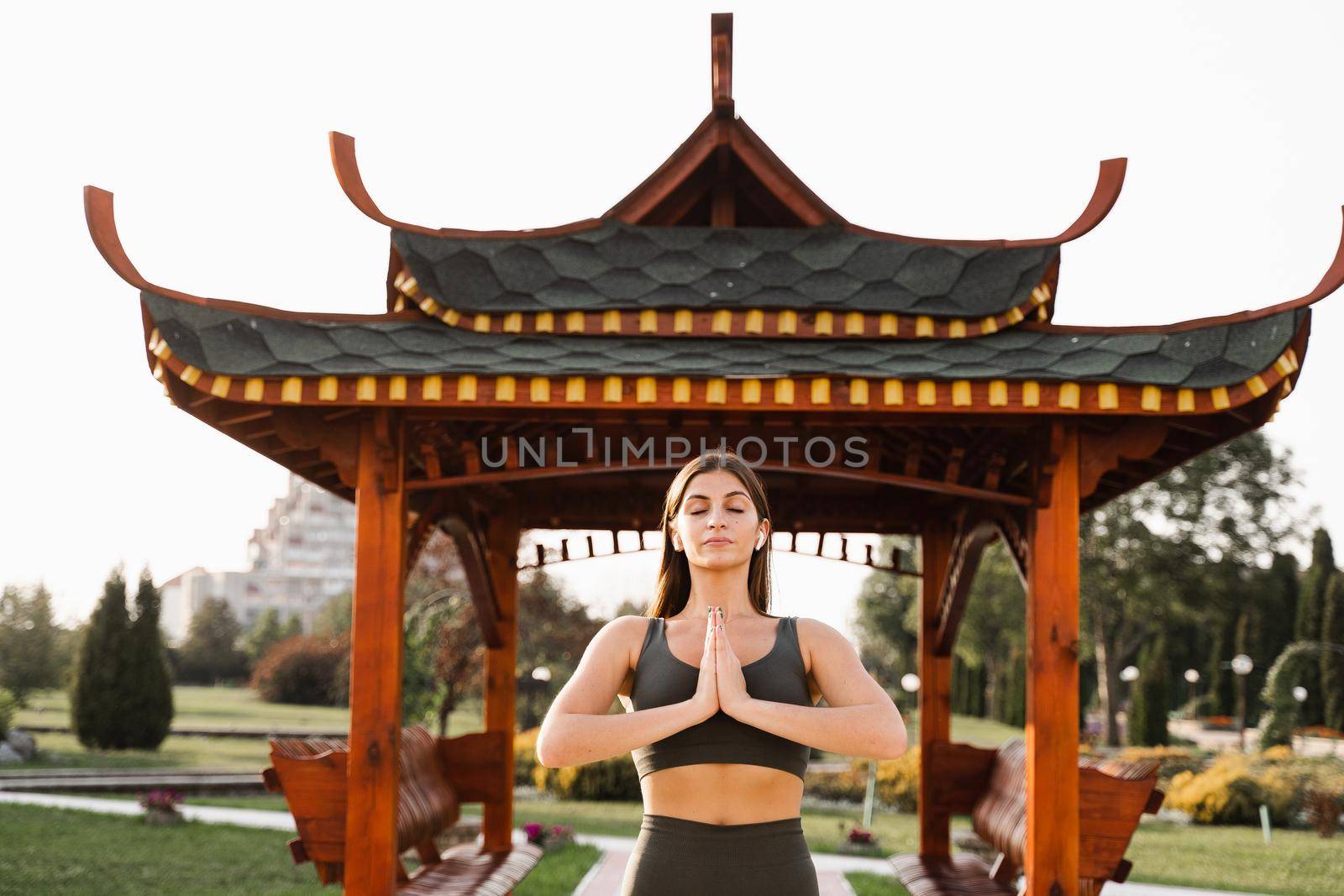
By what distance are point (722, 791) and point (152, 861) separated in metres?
9.53

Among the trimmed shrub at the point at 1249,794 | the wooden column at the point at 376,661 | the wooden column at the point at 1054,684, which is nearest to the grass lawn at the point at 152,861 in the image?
the wooden column at the point at 376,661

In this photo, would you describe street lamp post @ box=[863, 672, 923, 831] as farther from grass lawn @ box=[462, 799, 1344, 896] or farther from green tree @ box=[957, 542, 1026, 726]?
green tree @ box=[957, 542, 1026, 726]

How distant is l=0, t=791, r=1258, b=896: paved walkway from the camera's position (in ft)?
31.2

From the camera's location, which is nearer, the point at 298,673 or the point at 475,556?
the point at 475,556

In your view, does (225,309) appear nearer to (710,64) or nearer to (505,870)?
(710,64)

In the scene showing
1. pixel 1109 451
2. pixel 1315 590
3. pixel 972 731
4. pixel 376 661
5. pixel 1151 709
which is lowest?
pixel 972 731

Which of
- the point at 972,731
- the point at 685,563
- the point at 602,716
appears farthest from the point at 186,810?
the point at 972,731

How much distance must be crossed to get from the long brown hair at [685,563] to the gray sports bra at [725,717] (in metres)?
0.17

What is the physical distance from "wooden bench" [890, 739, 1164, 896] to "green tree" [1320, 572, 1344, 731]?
74.3 ft

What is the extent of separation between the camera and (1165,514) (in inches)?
1102

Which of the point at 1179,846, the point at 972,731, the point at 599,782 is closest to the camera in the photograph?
the point at 1179,846

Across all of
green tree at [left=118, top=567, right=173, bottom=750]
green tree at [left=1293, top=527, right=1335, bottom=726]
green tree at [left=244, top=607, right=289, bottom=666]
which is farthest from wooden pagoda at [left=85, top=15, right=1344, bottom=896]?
green tree at [left=244, top=607, right=289, bottom=666]

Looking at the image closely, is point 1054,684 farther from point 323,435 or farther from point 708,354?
point 323,435

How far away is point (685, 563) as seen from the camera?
2.48 meters
